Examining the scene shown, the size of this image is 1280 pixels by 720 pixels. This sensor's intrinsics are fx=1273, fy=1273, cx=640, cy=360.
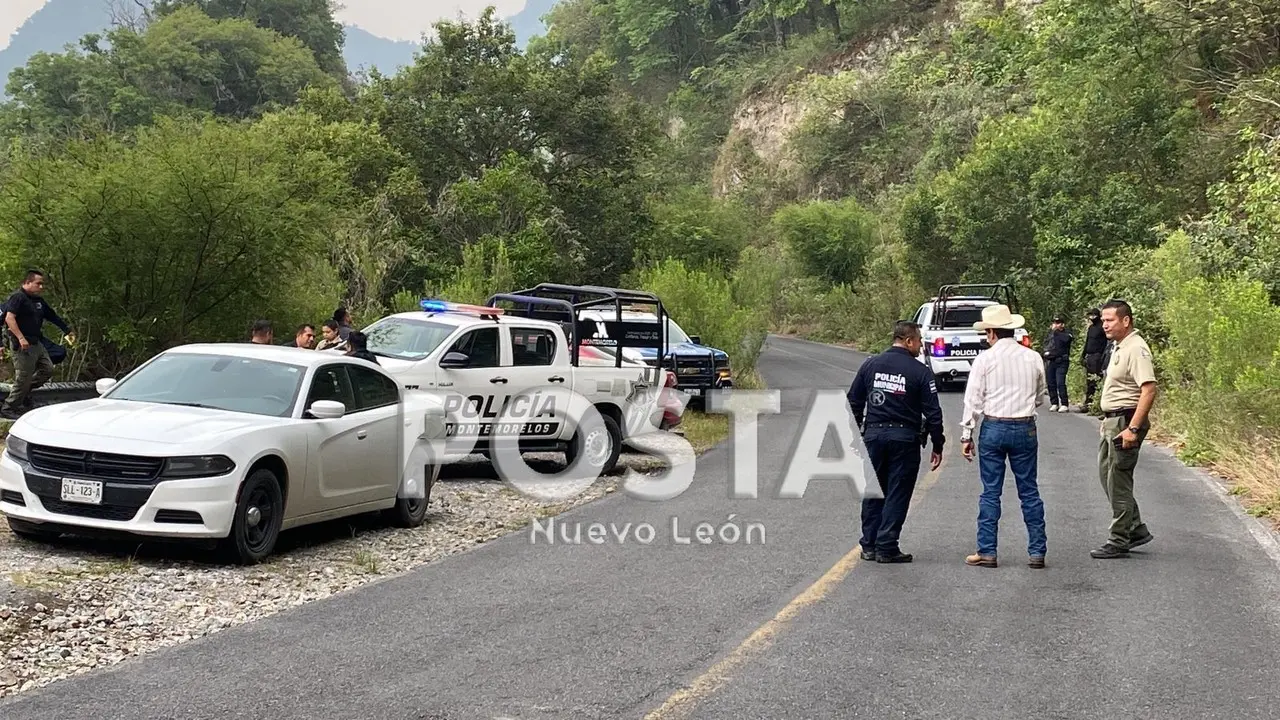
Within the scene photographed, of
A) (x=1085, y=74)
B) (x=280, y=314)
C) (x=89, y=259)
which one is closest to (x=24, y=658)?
(x=89, y=259)

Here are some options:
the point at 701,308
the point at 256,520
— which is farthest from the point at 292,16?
the point at 256,520

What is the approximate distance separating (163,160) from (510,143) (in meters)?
22.1

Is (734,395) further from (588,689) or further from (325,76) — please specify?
(325,76)

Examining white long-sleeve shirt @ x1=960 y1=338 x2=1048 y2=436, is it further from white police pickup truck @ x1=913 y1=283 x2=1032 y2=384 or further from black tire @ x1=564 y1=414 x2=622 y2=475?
white police pickup truck @ x1=913 y1=283 x2=1032 y2=384

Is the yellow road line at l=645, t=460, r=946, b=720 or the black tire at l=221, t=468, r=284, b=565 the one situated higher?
the black tire at l=221, t=468, r=284, b=565

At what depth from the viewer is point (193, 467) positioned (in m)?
8.70

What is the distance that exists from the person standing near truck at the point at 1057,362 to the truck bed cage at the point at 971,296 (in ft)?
3.23

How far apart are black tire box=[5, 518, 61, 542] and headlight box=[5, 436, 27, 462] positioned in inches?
19.0

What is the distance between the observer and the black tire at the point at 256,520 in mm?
8906

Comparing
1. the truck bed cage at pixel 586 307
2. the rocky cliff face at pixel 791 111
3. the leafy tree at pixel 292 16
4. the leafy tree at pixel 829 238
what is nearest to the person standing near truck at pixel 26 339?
the truck bed cage at pixel 586 307

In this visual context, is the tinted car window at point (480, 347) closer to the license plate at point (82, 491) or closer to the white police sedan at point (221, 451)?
the white police sedan at point (221, 451)

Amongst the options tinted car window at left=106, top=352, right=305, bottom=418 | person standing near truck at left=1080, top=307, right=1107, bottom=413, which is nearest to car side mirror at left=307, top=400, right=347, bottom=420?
tinted car window at left=106, top=352, right=305, bottom=418

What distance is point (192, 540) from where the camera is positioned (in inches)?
348

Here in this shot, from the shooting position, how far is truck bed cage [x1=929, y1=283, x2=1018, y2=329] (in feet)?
91.0
